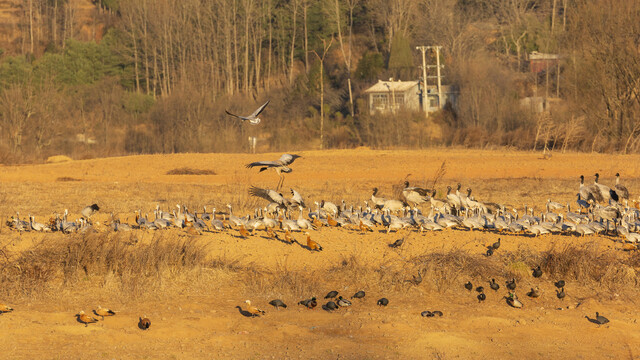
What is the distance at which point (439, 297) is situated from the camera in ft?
41.3

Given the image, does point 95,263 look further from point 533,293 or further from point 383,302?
point 533,293

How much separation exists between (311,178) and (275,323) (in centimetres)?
1893

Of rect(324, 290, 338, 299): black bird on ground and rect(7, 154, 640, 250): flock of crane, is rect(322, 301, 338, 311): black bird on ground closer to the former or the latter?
rect(324, 290, 338, 299): black bird on ground

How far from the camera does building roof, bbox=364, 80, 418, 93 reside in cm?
6106

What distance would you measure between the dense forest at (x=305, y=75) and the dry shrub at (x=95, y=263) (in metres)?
26.7

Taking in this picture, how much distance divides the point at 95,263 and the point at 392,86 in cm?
4958

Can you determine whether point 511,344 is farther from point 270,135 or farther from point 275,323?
point 270,135

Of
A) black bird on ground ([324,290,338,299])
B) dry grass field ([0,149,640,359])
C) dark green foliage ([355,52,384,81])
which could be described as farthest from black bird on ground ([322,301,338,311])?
dark green foliage ([355,52,384,81])

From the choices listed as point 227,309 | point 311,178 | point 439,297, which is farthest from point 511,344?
point 311,178

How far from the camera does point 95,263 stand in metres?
12.8

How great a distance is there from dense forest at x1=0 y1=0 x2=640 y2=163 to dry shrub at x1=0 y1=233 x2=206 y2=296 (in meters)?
26.7

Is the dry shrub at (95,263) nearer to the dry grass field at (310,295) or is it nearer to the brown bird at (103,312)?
the dry grass field at (310,295)

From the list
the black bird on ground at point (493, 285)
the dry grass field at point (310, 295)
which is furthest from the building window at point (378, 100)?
the black bird on ground at point (493, 285)

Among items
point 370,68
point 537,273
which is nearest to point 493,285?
point 537,273
